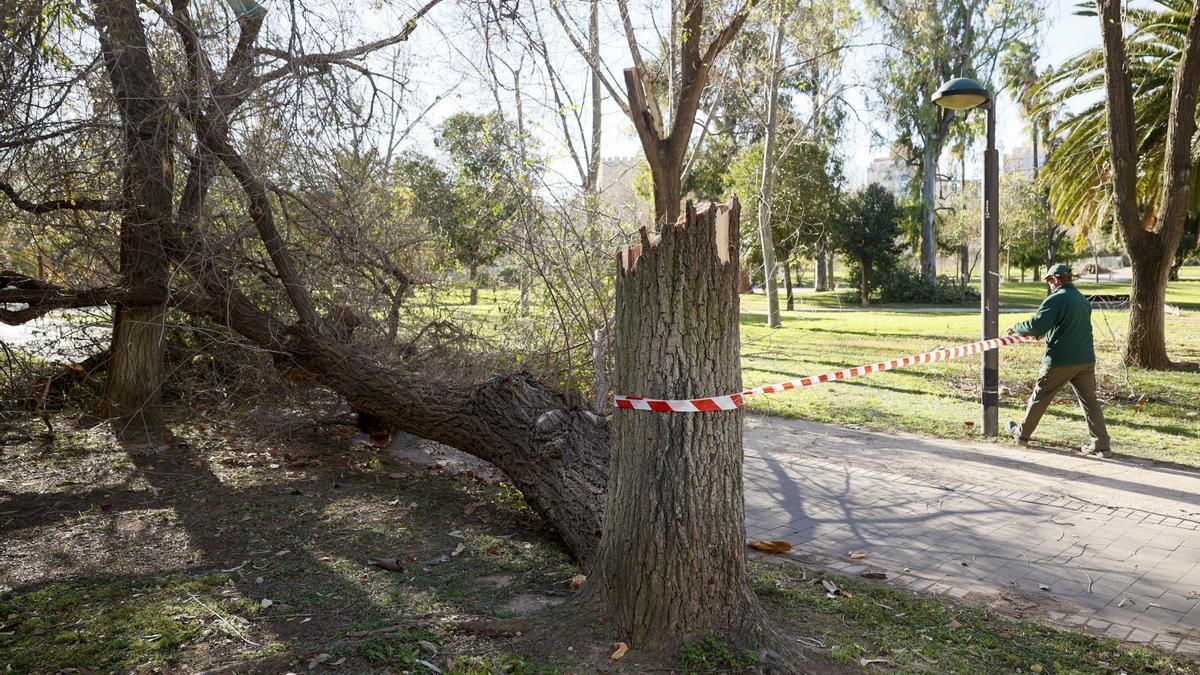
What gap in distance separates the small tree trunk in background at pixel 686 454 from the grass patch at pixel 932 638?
1.74 ft

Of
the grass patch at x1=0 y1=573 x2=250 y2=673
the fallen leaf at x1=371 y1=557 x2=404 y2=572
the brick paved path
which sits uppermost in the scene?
the grass patch at x1=0 y1=573 x2=250 y2=673

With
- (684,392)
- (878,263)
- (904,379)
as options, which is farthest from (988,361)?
(878,263)

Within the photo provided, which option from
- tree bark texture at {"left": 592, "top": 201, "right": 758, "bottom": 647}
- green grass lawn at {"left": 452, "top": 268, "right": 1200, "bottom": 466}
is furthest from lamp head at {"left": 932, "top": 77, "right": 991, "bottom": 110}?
tree bark texture at {"left": 592, "top": 201, "right": 758, "bottom": 647}

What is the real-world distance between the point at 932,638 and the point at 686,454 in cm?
151

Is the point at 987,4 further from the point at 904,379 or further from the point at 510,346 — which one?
the point at 510,346

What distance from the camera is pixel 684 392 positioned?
3.73m

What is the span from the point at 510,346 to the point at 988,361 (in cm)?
495

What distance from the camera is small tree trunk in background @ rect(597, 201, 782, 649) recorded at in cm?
373

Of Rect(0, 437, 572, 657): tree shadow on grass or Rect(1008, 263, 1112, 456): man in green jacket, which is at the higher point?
Rect(1008, 263, 1112, 456): man in green jacket

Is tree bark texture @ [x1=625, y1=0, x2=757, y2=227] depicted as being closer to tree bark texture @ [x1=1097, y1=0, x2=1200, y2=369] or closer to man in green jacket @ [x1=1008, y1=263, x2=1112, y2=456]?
man in green jacket @ [x1=1008, y1=263, x2=1112, y2=456]

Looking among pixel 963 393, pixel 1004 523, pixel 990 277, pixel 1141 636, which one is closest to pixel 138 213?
pixel 1004 523

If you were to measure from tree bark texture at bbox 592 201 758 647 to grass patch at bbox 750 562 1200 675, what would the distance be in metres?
0.57

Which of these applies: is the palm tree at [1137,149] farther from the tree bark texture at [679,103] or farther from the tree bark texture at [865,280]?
the tree bark texture at [865,280]

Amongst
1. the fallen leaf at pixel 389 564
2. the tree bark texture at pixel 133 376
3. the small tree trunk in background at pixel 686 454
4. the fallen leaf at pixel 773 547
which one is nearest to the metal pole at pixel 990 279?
the fallen leaf at pixel 773 547
